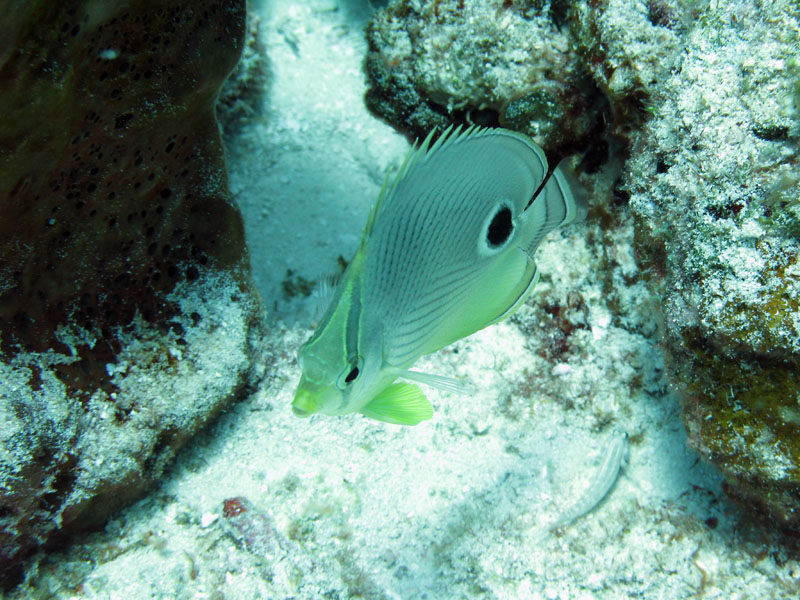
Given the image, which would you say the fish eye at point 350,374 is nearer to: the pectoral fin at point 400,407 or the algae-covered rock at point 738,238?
the pectoral fin at point 400,407

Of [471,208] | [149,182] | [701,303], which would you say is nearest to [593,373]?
[701,303]

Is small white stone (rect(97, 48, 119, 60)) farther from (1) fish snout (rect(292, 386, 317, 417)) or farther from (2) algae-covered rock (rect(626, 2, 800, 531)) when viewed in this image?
(2) algae-covered rock (rect(626, 2, 800, 531))

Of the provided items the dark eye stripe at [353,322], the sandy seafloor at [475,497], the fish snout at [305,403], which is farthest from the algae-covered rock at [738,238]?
the fish snout at [305,403]

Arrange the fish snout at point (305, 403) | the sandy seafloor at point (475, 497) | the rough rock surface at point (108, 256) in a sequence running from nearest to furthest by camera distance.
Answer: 1. the fish snout at point (305, 403)
2. the rough rock surface at point (108, 256)
3. the sandy seafloor at point (475, 497)

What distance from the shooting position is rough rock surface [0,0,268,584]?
1804 millimetres

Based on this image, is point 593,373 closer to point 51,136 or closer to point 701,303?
point 701,303

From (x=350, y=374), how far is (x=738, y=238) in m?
1.46

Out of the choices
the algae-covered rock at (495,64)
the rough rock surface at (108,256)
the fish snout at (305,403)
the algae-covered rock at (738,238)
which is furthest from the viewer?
the algae-covered rock at (495,64)

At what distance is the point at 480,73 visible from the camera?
2.83 meters

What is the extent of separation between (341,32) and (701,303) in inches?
192

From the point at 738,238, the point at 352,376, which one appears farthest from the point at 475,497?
the point at 738,238

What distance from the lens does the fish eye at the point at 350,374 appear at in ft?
5.02

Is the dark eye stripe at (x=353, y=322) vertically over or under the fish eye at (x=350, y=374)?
over

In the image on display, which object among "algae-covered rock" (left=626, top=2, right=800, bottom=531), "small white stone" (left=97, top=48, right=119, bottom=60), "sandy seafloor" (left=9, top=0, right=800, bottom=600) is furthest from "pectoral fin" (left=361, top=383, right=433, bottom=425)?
"small white stone" (left=97, top=48, right=119, bottom=60)
